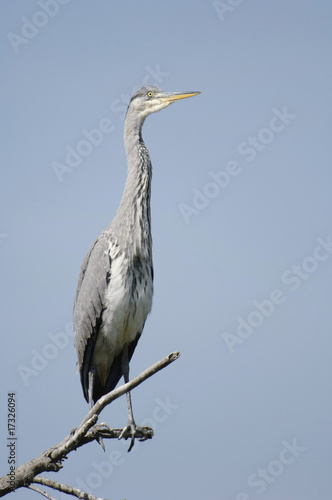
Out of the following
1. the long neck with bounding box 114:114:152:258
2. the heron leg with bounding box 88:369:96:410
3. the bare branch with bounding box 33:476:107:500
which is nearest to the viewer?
the bare branch with bounding box 33:476:107:500

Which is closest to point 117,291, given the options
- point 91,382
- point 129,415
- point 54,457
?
point 91,382

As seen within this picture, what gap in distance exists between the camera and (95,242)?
7000 millimetres

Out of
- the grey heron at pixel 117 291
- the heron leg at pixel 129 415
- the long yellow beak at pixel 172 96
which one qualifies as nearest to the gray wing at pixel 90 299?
the grey heron at pixel 117 291

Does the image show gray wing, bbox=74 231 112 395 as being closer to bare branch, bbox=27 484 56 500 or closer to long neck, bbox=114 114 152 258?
long neck, bbox=114 114 152 258

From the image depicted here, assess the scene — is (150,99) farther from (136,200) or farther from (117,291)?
(117,291)

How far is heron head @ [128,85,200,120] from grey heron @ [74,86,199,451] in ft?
1.77

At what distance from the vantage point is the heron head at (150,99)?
750cm

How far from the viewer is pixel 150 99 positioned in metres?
7.56

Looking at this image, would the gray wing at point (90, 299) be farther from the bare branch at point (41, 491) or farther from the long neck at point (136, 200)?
the bare branch at point (41, 491)

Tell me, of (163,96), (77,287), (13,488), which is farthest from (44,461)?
(163,96)

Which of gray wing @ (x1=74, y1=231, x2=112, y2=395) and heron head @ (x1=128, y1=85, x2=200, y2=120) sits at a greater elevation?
heron head @ (x1=128, y1=85, x2=200, y2=120)

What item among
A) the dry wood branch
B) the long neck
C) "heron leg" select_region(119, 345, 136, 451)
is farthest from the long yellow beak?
the dry wood branch

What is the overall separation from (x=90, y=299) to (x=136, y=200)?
3.57ft

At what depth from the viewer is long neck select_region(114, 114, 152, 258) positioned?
22.3 ft
